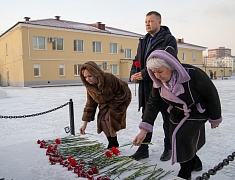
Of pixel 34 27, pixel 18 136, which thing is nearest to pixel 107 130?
pixel 18 136

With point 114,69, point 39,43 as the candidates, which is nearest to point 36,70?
point 39,43

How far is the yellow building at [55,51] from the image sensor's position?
23094mm

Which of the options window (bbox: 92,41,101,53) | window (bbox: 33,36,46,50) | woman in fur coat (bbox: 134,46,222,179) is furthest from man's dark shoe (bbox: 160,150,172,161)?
window (bbox: 92,41,101,53)

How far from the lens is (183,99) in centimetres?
215

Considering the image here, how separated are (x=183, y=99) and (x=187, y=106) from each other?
0.26 feet

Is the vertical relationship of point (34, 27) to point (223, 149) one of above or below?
above

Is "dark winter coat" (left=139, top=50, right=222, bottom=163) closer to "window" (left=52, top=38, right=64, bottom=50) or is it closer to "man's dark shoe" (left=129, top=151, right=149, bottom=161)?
"man's dark shoe" (left=129, top=151, right=149, bottom=161)

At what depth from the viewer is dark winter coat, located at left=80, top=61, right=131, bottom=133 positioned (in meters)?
3.03

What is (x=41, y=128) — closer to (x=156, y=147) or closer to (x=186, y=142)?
(x=156, y=147)

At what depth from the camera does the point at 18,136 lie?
187 inches

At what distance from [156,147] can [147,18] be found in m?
1.87

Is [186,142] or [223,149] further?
[223,149]

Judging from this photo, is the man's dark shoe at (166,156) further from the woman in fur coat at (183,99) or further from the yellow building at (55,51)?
the yellow building at (55,51)

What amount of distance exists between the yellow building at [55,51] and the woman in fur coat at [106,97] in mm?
21228
